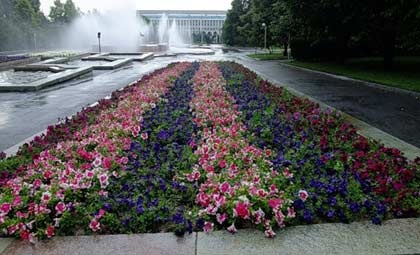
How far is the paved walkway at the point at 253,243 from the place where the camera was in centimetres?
256

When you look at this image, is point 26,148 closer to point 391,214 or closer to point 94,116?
point 94,116

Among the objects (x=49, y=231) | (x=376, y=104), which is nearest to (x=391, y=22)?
(x=376, y=104)

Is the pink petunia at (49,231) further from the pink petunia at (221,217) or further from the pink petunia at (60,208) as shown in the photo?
the pink petunia at (221,217)

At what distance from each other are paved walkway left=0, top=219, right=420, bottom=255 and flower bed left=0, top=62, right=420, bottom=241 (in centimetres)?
10

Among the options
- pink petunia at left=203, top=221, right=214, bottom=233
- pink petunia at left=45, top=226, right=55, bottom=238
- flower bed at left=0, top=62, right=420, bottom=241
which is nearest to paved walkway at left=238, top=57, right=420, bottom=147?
flower bed at left=0, top=62, right=420, bottom=241

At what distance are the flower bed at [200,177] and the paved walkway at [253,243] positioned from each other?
10 cm

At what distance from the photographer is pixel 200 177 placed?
3.78m

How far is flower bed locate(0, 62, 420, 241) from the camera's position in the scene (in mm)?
2938

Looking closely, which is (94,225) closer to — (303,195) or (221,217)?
(221,217)

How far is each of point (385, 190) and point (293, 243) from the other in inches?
46.8

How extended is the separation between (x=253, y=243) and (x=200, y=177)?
4.04 ft

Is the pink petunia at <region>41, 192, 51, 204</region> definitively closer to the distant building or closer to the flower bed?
the flower bed

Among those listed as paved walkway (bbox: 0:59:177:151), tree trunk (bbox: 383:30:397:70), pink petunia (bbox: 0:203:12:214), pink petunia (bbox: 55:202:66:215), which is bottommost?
paved walkway (bbox: 0:59:177:151)

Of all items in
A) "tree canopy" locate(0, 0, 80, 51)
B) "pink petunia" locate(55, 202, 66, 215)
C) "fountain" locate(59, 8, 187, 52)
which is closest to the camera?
"pink petunia" locate(55, 202, 66, 215)
